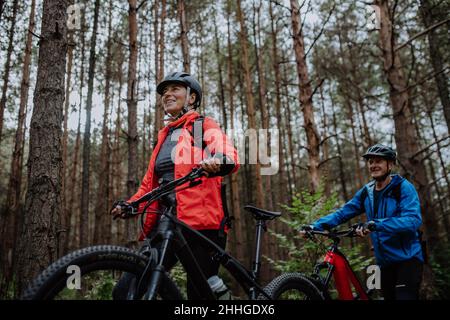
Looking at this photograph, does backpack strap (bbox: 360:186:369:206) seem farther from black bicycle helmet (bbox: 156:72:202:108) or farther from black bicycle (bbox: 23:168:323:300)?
black bicycle helmet (bbox: 156:72:202:108)

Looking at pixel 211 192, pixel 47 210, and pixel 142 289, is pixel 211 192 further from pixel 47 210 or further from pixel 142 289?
pixel 47 210

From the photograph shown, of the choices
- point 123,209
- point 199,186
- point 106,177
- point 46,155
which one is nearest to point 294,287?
point 199,186

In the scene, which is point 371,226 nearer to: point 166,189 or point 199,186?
point 199,186

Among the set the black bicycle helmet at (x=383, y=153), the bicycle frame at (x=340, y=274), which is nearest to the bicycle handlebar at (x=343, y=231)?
the bicycle frame at (x=340, y=274)

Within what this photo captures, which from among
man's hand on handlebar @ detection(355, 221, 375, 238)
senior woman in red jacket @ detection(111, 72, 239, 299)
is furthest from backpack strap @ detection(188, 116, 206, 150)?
man's hand on handlebar @ detection(355, 221, 375, 238)

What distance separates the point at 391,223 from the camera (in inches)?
146

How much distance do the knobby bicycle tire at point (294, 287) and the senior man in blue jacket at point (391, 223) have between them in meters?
0.75

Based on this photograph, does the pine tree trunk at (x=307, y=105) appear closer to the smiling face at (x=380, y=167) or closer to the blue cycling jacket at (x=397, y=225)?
the smiling face at (x=380, y=167)

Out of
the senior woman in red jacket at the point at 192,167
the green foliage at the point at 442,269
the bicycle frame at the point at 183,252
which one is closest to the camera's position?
the bicycle frame at the point at 183,252

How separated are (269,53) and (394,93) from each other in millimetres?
15821

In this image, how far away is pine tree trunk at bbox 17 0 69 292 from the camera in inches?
150

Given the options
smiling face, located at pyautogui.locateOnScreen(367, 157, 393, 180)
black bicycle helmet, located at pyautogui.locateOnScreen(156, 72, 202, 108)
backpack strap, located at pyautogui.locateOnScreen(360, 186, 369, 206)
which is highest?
black bicycle helmet, located at pyautogui.locateOnScreen(156, 72, 202, 108)

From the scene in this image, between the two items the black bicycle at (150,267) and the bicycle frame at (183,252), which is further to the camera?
the bicycle frame at (183,252)

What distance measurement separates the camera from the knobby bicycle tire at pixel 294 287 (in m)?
3.14
